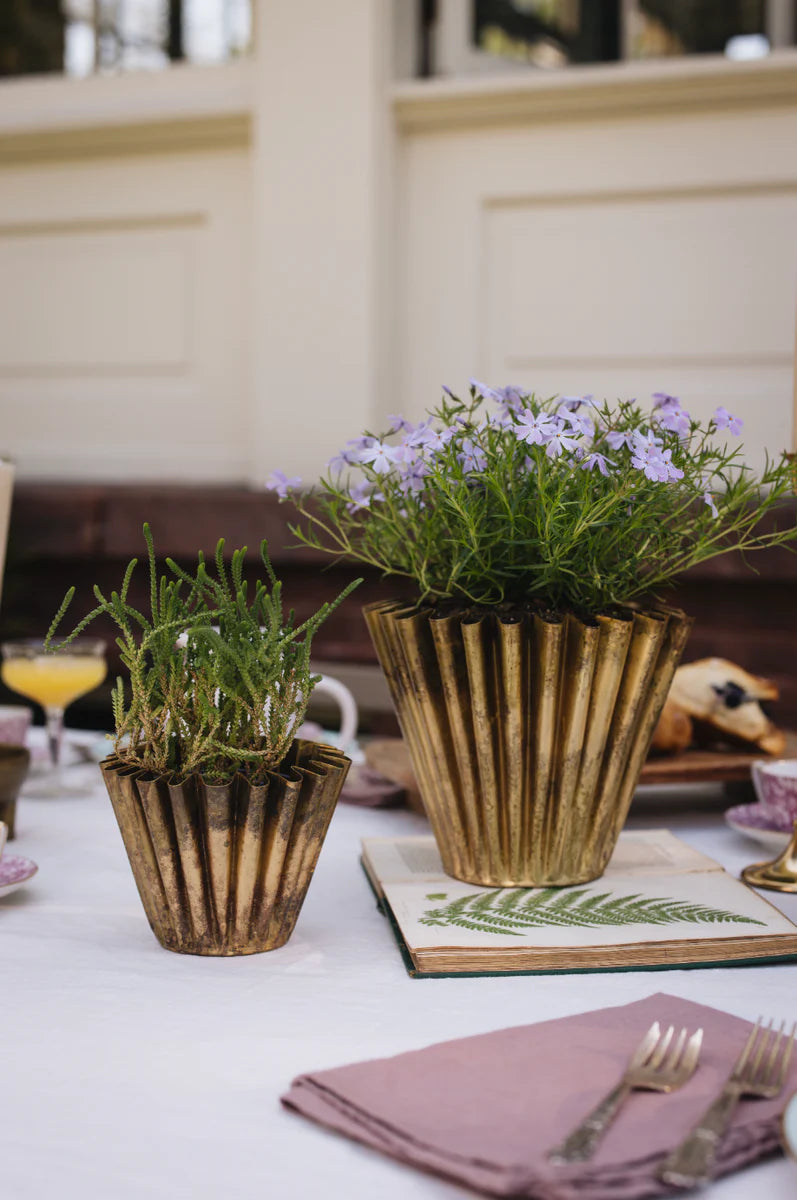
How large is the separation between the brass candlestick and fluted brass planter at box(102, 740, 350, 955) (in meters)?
0.35

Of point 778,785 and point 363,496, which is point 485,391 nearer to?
point 363,496

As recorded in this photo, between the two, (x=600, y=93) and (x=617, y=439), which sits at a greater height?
(x=600, y=93)

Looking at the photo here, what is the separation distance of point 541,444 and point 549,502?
4cm

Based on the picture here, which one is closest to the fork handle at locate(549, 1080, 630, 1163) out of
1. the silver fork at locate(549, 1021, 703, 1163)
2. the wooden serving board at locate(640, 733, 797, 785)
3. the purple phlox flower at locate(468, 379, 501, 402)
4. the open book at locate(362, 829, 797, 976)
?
the silver fork at locate(549, 1021, 703, 1163)

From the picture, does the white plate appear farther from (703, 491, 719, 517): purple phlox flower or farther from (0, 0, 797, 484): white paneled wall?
(0, 0, 797, 484): white paneled wall

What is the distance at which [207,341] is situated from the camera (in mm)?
2570

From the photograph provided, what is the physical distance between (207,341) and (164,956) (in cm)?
205

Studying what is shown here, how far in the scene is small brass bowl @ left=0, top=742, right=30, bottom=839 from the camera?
0.91 meters

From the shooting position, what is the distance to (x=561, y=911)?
0.73 m

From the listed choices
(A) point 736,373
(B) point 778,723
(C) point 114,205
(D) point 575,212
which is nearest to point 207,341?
(C) point 114,205

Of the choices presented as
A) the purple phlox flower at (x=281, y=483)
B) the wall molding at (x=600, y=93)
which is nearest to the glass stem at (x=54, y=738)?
the purple phlox flower at (x=281, y=483)

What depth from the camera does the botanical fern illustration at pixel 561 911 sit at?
709mm

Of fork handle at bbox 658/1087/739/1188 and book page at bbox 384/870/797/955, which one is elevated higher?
fork handle at bbox 658/1087/739/1188

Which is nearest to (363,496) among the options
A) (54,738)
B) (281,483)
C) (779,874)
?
(281,483)
